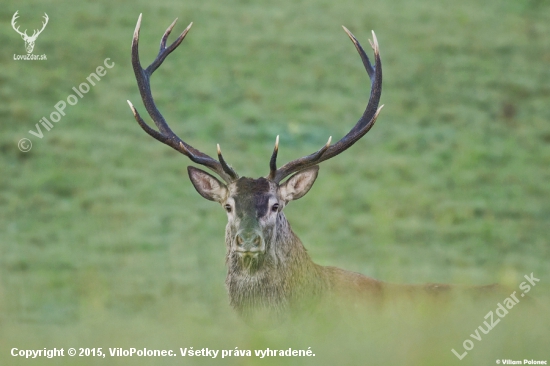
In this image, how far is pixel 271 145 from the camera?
63.6ft

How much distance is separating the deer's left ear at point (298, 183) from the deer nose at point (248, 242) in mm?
923

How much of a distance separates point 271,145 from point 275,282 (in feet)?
39.9

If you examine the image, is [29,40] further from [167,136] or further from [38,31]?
[167,136]

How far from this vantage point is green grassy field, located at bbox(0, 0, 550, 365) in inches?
606

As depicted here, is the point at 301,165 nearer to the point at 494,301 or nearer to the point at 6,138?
the point at 494,301

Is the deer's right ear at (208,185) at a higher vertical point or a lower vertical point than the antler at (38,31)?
lower

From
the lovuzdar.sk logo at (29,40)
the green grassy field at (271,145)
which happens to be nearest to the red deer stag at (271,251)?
the green grassy field at (271,145)

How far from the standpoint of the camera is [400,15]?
79.6ft

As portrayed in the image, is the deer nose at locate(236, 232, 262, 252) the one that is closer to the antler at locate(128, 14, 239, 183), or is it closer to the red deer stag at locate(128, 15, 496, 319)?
the red deer stag at locate(128, 15, 496, 319)

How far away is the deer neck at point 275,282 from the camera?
7293 millimetres

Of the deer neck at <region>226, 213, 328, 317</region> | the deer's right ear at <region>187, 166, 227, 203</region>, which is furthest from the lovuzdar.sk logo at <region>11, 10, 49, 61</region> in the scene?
the deer neck at <region>226, 213, 328, 317</region>

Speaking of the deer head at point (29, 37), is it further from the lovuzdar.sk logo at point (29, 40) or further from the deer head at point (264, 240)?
the deer head at point (264, 240)

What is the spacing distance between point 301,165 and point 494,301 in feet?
6.09

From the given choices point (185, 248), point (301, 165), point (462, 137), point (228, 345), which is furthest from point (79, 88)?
point (228, 345)
